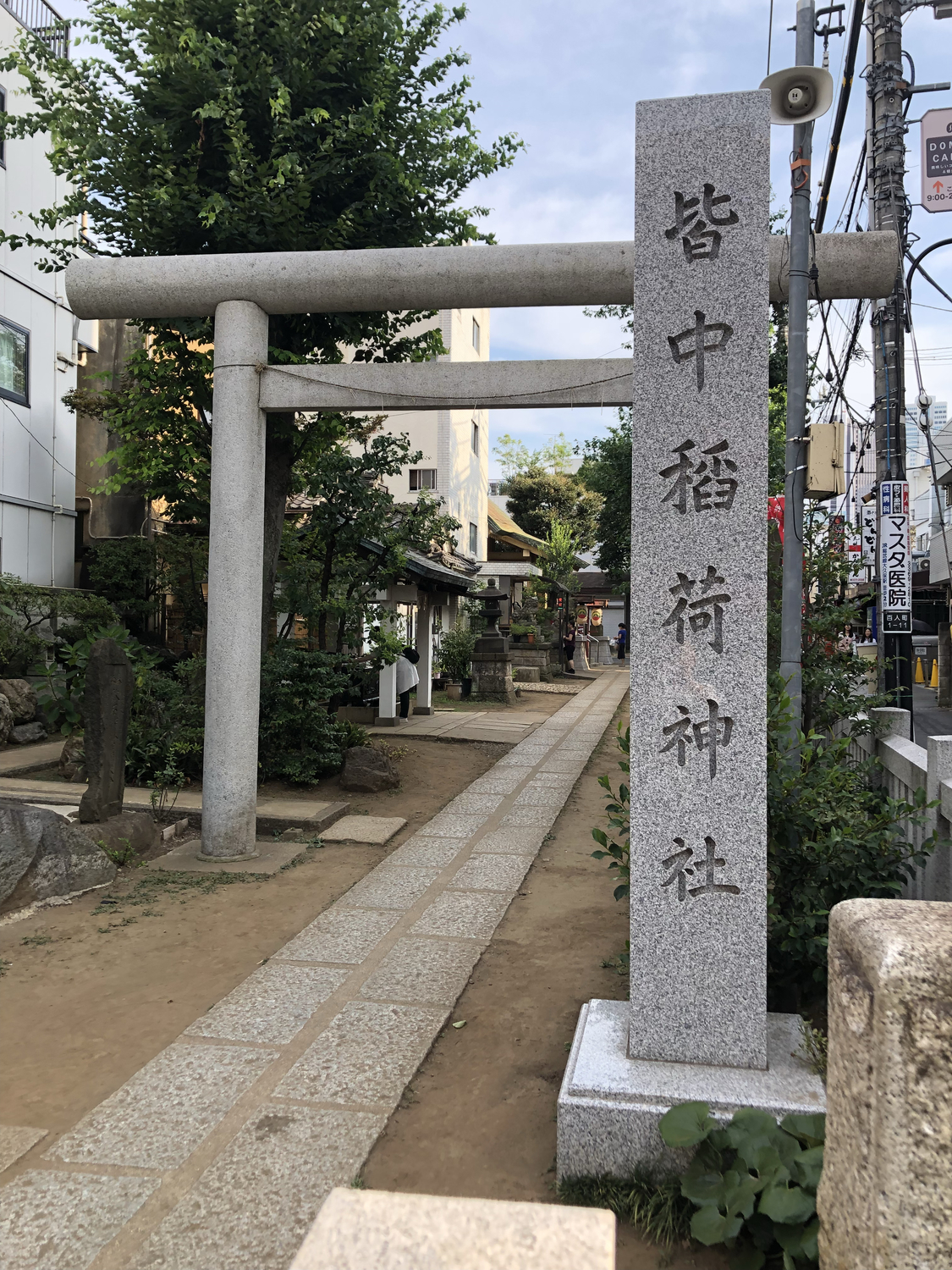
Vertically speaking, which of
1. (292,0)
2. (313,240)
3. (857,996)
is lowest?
(857,996)

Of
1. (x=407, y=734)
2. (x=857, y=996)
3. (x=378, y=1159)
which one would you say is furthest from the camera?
(x=407, y=734)

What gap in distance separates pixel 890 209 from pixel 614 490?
51.8ft

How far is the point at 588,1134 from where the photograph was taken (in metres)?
2.99

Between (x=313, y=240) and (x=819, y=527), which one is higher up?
(x=313, y=240)

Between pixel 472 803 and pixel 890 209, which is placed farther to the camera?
pixel 472 803

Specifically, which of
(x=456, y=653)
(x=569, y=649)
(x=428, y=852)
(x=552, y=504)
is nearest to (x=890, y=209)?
(x=428, y=852)

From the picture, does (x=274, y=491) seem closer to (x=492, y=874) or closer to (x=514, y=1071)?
(x=492, y=874)

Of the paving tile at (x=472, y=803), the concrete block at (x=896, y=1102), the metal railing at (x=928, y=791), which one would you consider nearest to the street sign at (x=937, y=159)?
→ the metal railing at (x=928, y=791)

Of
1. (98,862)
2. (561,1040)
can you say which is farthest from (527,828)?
(561,1040)

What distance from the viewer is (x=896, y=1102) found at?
5.96 feet

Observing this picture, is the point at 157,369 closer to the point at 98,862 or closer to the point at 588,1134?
the point at 98,862

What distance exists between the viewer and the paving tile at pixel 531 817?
8.83 meters

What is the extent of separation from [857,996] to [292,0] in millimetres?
9667

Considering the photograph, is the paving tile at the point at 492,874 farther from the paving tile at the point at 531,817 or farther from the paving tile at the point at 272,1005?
the paving tile at the point at 272,1005
